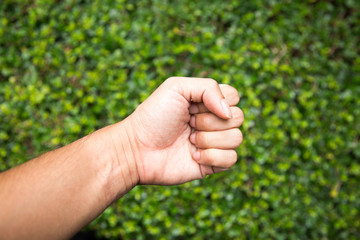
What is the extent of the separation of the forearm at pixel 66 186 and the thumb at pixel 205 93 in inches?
21.7

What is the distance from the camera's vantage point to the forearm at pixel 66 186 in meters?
1.57

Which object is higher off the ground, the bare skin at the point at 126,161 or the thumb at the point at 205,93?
the thumb at the point at 205,93

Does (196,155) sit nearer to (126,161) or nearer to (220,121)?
(220,121)

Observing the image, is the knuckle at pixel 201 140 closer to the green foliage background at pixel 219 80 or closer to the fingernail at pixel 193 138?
the fingernail at pixel 193 138

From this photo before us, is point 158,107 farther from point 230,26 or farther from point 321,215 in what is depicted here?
point 321,215

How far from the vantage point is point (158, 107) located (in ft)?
→ 5.93

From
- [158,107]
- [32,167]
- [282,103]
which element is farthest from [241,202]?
[32,167]

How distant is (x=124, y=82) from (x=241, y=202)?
72.5 inches

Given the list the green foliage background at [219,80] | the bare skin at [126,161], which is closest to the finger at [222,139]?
the bare skin at [126,161]

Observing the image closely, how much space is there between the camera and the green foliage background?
2.76 meters

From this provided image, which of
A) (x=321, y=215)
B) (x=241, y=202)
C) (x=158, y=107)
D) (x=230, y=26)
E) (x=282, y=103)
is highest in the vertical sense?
(x=230, y=26)

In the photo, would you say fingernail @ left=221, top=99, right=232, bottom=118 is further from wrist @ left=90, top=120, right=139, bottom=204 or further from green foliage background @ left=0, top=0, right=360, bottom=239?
green foliage background @ left=0, top=0, right=360, bottom=239

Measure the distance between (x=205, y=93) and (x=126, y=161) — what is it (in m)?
0.76

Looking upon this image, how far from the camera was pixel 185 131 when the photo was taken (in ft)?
6.46
